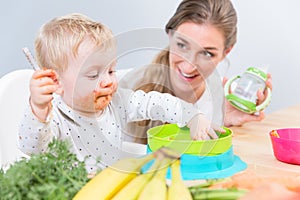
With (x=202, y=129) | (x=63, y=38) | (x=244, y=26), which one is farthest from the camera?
(x=244, y=26)

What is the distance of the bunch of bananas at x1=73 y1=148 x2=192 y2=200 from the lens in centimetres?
54

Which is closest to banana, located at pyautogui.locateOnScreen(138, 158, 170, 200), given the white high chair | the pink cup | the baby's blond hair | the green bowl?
the green bowl

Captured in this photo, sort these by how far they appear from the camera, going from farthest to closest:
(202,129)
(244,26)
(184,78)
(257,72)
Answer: (244,26)
(257,72)
(202,129)
(184,78)

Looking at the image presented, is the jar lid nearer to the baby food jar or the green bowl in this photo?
the baby food jar

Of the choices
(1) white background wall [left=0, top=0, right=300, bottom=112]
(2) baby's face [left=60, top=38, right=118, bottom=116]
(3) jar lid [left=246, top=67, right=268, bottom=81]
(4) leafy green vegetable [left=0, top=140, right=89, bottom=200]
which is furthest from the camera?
(1) white background wall [left=0, top=0, right=300, bottom=112]

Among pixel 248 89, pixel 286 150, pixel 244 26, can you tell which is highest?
pixel 248 89

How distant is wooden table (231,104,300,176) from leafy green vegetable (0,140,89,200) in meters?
0.53

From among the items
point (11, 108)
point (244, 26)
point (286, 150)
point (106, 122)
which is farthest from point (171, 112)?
point (244, 26)

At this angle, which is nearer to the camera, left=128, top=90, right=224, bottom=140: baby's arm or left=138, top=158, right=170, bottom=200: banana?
left=138, top=158, right=170, bottom=200: banana

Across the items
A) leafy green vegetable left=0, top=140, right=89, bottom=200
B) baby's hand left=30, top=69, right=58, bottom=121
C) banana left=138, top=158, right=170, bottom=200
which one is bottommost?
banana left=138, top=158, right=170, bottom=200

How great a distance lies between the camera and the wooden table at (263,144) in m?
1.06

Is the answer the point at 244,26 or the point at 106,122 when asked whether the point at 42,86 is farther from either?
the point at 244,26

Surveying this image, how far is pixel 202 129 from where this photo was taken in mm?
873

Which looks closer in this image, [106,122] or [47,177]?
[47,177]
